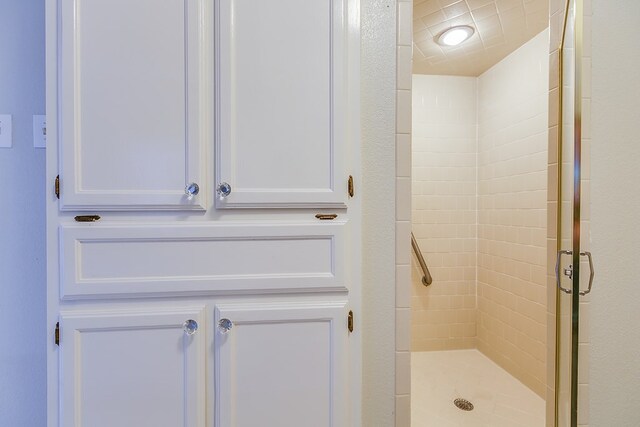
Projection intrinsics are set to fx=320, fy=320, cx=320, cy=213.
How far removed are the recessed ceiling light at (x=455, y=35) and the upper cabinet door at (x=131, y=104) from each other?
5.06 feet

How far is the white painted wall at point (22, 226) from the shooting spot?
38.5 inches

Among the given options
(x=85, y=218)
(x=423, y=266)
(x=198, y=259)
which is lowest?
(x=423, y=266)

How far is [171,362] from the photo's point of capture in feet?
2.68

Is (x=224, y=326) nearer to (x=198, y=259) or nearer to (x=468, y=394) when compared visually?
(x=198, y=259)

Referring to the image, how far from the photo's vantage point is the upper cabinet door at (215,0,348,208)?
0.83 metres

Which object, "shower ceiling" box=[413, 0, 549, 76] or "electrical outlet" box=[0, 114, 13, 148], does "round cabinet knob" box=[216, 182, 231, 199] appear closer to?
"electrical outlet" box=[0, 114, 13, 148]

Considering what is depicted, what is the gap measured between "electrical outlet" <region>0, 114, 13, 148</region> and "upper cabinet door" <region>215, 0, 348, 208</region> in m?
0.70

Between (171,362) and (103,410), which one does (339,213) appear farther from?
(103,410)

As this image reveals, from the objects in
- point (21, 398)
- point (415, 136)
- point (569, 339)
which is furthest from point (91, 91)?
Answer: point (415, 136)

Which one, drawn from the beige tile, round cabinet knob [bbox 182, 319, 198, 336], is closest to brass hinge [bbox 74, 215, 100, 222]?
round cabinet knob [bbox 182, 319, 198, 336]

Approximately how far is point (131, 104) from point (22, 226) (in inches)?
22.5

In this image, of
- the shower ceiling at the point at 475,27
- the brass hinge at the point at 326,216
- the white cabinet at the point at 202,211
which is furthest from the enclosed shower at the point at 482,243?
the brass hinge at the point at 326,216

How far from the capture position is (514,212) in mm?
2102

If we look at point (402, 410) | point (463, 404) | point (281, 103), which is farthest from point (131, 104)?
point (463, 404)
